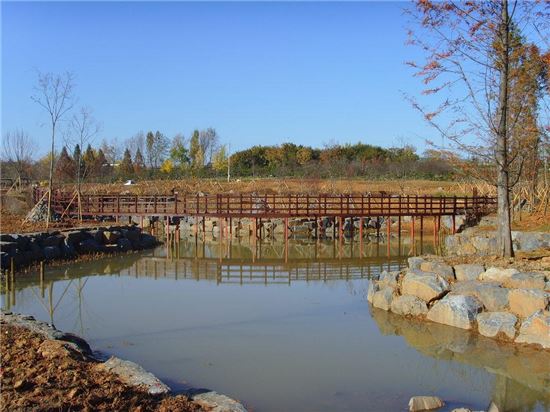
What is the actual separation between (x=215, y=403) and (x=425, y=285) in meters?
6.88

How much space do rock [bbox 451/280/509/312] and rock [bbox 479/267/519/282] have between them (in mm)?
257

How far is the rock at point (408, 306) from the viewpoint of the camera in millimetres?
12278

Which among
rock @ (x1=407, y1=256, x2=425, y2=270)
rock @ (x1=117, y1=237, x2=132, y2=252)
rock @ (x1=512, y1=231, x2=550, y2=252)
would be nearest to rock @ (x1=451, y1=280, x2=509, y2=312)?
rock @ (x1=407, y1=256, x2=425, y2=270)

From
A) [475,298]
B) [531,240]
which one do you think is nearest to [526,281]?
[475,298]

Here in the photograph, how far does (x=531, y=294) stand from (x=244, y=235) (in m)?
22.6

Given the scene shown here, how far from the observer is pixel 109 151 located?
251ft

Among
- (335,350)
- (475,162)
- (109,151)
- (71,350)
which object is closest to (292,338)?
(335,350)

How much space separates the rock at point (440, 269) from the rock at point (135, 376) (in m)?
7.41

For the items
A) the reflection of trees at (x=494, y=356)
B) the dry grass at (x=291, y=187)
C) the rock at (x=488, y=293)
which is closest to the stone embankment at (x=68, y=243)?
the reflection of trees at (x=494, y=356)

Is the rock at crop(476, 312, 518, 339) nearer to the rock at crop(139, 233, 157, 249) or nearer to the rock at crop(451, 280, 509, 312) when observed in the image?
the rock at crop(451, 280, 509, 312)

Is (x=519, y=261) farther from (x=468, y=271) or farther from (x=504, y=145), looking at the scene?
(x=504, y=145)

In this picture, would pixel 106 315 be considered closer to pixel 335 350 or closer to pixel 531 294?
pixel 335 350

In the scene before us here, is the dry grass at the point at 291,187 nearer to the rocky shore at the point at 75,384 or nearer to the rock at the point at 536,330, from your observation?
the rock at the point at 536,330

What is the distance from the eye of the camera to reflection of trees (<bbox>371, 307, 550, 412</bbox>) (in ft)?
26.7
